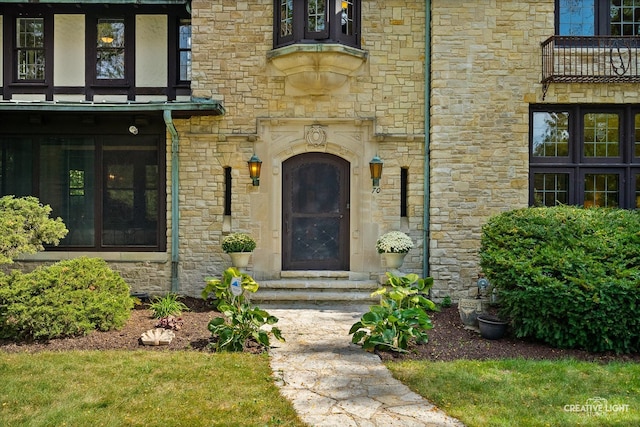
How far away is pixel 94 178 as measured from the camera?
29.0 ft

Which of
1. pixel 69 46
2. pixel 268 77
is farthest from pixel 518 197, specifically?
pixel 69 46

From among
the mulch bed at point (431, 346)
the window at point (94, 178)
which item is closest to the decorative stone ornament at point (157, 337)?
the mulch bed at point (431, 346)

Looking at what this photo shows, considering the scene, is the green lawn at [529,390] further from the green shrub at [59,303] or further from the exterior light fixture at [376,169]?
the exterior light fixture at [376,169]

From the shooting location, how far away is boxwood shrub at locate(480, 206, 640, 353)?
17.6 feet

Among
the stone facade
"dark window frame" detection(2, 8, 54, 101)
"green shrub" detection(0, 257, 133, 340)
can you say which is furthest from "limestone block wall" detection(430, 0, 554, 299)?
"dark window frame" detection(2, 8, 54, 101)

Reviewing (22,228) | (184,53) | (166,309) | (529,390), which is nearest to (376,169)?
(166,309)

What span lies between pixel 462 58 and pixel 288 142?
12.1 ft

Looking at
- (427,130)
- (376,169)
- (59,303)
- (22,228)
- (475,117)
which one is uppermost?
(475,117)

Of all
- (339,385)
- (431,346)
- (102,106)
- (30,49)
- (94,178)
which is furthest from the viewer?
(30,49)

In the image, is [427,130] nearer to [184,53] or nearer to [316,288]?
[316,288]

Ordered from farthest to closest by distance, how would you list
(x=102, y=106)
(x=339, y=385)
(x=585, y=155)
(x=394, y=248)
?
(x=585, y=155), (x=394, y=248), (x=102, y=106), (x=339, y=385)

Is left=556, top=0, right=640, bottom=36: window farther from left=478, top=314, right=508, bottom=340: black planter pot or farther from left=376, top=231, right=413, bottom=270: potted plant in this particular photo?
left=478, top=314, right=508, bottom=340: black planter pot

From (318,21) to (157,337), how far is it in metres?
6.14

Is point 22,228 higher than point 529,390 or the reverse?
higher
